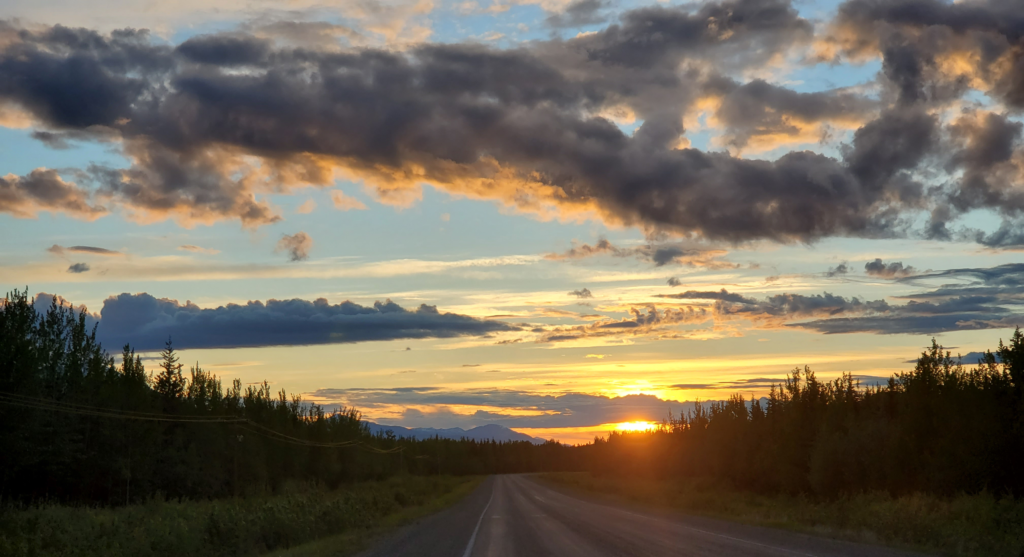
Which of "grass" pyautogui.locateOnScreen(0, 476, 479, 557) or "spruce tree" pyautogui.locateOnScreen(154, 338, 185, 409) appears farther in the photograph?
"spruce tree" pyautogui.locateOnScreen(154, 338, 185, 409)

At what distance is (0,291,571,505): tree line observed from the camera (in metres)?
56.1

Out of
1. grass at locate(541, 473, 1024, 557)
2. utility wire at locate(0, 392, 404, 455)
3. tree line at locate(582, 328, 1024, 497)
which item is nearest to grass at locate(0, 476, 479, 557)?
grass at locate(541, 473, 1024, 557)

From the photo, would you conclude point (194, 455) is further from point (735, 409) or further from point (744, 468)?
point (735, 409)

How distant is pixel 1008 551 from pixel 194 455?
78.1m

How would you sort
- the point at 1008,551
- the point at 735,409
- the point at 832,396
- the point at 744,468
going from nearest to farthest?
the point at 1008,551, the point at 832,396, the point at 744,468, the point at 735,409

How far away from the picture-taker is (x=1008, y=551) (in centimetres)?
2141

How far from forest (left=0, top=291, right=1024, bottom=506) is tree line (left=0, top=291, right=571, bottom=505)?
0.54 ft

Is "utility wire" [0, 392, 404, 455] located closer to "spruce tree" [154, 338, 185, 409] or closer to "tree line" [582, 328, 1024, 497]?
"spruce tree" [154, 338, 185, 409]

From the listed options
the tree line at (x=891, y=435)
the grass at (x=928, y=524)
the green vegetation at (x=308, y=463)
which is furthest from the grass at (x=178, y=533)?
the tree line at (x=891, y=435)

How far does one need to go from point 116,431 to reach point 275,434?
4418 cm

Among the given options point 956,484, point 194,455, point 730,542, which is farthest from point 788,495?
point 194,455

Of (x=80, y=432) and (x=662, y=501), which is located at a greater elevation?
(x=80, y=432)

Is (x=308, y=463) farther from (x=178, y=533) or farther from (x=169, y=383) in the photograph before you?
(x=178, y=533)

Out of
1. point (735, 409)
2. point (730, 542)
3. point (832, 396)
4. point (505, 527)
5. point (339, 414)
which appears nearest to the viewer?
point (730, 542)
